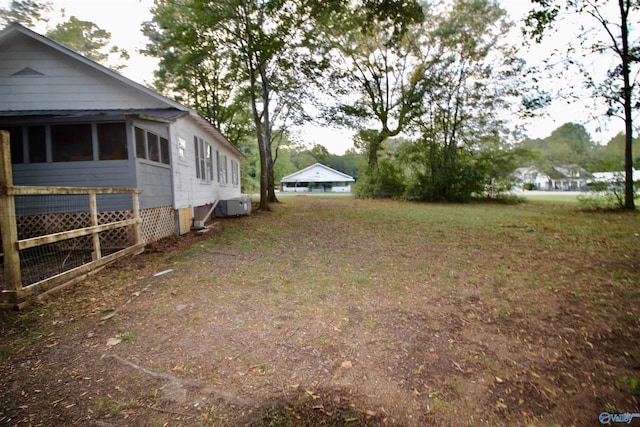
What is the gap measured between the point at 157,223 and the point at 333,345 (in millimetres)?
6616

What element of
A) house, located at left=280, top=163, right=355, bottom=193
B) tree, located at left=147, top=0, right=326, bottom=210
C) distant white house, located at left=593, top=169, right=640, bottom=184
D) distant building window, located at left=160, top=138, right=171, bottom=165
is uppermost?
tree, located at left=147, top=0, right=326, bottom=210

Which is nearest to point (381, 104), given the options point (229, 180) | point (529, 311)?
point (229, 180)

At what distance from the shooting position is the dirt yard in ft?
6.91

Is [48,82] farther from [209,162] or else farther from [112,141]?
[209,162]

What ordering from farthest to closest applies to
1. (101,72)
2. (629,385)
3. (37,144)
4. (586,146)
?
(586,146) < (101,72) < (37,144) < (629,385)

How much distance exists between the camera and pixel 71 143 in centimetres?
747

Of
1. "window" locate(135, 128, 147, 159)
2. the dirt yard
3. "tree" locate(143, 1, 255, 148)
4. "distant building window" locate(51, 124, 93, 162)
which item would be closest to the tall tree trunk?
the dirt yard

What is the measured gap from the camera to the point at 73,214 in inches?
291

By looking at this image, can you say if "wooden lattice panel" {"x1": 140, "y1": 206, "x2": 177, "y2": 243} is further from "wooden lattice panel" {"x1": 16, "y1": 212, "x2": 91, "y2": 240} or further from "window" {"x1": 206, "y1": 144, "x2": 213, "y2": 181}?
"window" {"x1": 206, "y1": 144, "x2": 213, "y2": 181}

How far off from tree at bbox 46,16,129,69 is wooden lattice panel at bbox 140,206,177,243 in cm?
2281

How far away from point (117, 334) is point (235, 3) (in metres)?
12.6

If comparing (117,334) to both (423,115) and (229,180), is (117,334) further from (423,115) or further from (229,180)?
(423,115)

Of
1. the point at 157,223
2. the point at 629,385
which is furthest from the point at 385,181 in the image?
the point at 629,385

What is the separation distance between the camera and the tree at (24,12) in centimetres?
1893
